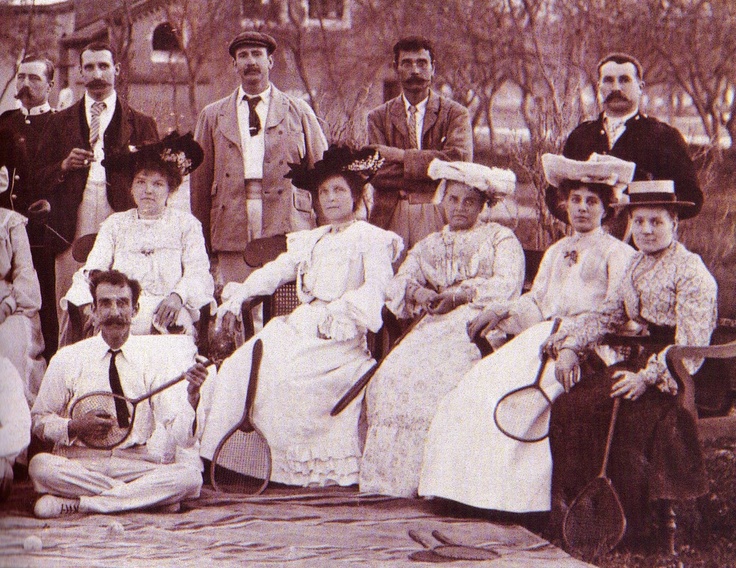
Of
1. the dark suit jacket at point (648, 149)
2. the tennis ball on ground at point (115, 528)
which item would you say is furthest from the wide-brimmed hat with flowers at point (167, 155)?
the dark suit jacket at point (648, 149)

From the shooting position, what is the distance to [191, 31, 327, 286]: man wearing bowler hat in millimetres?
6145

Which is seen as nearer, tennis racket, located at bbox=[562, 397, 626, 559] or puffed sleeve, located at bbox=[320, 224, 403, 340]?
tennis racket, located at bbox=[562, 397, 626, 559]

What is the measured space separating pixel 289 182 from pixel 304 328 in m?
0.75

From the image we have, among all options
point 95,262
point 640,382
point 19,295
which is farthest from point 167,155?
point 640,382

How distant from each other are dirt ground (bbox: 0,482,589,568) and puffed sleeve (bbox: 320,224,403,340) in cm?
82

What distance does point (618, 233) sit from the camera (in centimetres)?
584

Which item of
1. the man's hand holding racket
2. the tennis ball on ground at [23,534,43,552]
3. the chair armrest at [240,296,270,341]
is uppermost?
the chair armrest at [240,296,270,341]

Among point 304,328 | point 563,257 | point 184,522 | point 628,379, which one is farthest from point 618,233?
point 184,522

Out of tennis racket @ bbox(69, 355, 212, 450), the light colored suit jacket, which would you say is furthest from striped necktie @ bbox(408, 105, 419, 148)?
tennis racket @ bbox(69, 355, 212, 450)

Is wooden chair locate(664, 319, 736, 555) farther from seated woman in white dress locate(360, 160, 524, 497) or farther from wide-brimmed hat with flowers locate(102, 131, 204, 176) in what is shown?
wide-brimmed hat with flowers locate(102, 131, 204, 176)

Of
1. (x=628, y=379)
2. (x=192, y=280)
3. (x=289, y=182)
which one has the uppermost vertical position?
(x=289, y=182)

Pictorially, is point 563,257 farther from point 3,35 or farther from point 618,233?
point 3,35

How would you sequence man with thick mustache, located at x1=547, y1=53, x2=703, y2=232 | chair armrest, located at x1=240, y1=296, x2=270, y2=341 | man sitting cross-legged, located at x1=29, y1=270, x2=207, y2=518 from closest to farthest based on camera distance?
man sitting cross-legged, located at x1=29, y1=270, x2=207, y2=518, man with thick mustache, located at x1=547, y1=53, x2=703, y2=232, chair armrest, located at x1=240, y1=296, x2=270, y2=341

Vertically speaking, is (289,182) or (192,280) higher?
(289,182)
